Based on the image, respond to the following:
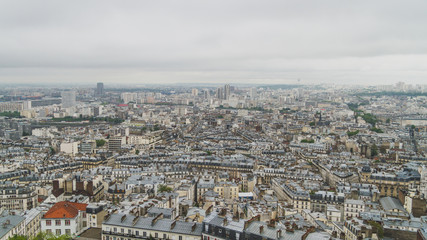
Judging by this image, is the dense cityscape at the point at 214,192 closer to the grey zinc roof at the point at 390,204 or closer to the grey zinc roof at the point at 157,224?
the grey zinc roof at the point at 157,224

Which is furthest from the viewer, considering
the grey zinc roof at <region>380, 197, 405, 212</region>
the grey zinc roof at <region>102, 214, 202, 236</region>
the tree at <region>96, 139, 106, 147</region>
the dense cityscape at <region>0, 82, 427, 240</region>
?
the tree at <region>96, 139, 106, 147</region>

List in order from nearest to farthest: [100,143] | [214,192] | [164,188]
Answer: [164,188], [214,192], [100,143]

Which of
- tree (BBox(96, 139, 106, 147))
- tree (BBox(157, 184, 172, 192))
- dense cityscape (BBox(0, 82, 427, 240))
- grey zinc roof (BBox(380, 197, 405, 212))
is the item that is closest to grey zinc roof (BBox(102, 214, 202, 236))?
dense cityscape (BBox(0, 82, 427, 240))

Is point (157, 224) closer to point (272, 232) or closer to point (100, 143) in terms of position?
point (272, 232)

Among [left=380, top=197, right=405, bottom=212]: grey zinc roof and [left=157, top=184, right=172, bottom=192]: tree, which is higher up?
[left=157, top=184, right=172, bottom=192]: tree

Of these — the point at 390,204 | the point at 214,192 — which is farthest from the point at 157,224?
the point at 390,204

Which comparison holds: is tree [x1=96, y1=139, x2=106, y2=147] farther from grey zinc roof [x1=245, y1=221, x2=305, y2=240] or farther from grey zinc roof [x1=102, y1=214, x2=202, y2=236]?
grey zinc roof [x1=245, y1=221, x2=305, y2=240]

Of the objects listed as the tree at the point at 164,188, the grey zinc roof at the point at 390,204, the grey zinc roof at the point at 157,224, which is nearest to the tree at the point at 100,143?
the tree at the point at 164,188

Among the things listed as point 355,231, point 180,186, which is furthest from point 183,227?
point 180,186
